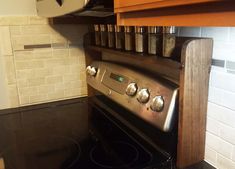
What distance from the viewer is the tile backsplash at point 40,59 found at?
3.89ft

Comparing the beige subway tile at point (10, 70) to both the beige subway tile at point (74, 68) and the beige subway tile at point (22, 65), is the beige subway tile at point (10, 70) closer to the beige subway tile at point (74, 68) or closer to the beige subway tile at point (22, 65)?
the beige subway tile at point (22, 65)

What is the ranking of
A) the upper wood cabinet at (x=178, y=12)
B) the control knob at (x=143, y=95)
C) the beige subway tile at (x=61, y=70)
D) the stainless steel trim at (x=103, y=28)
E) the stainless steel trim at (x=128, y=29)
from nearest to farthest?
the upper wood cabinet at (x=178, y=12) → the control knob at (x=143, y=95) → the stainless steel trim at (x=128, y=29) → the stainless steel trim at (x=103, y=28) → the beige subway tile at (x=61, y=70)

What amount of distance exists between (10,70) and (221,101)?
102 centimetres

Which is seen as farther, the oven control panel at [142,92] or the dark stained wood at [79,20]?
the dark stained wood at [79,20]

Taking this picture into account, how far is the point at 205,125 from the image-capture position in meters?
0.75

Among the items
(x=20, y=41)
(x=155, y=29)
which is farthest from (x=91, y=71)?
(x=155, y=29)

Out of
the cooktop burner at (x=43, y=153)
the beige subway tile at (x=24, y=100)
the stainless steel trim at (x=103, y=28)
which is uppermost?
the stainless steel trim at (x=103, y=28)

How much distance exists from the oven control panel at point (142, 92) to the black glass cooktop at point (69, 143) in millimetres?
118

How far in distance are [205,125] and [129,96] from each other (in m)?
0.29

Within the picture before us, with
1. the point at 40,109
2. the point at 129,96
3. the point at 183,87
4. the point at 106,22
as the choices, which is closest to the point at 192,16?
the point at 183,87

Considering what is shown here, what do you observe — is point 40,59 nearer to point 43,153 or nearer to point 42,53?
point 42,53

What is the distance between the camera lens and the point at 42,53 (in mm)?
1261

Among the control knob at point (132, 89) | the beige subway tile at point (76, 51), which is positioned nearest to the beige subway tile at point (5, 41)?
the beige subway tile at point (76, 51)

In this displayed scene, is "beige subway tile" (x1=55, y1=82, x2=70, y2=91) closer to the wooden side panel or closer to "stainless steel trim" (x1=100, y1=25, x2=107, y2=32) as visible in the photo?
"stainless steel trim" (x1=100, y1=25, x2=107, y2=32)
